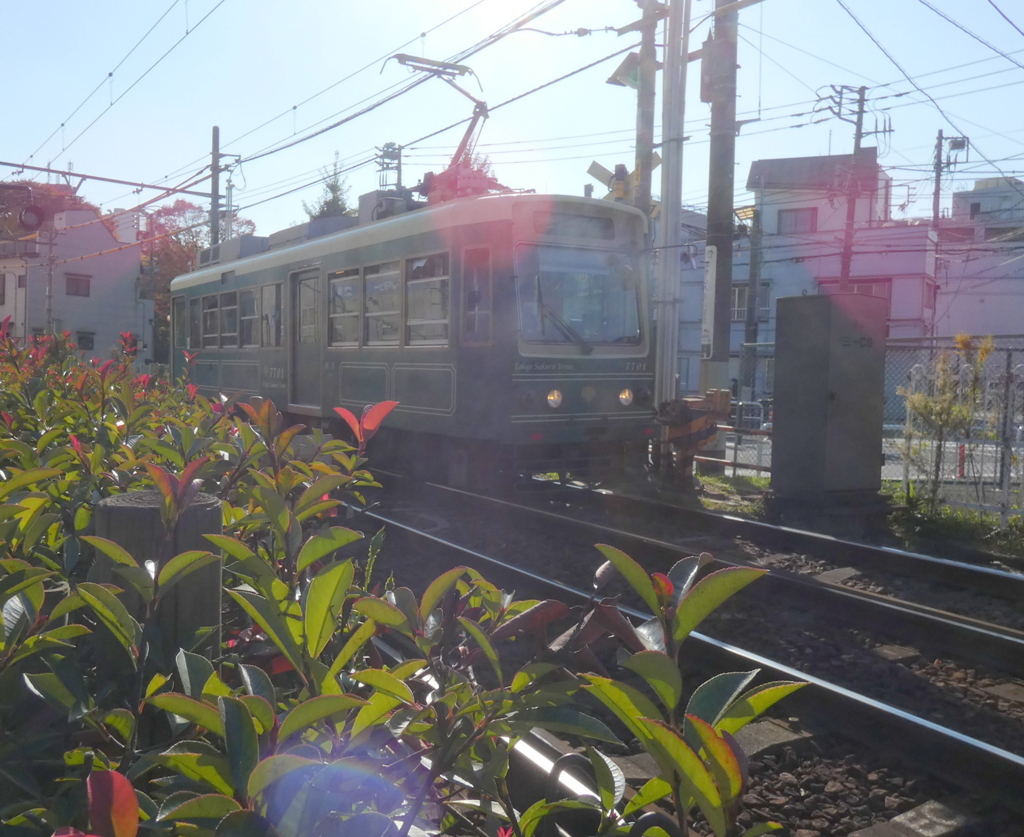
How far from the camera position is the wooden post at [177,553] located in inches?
71.4

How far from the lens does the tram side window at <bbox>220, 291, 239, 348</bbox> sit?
14.1 meters

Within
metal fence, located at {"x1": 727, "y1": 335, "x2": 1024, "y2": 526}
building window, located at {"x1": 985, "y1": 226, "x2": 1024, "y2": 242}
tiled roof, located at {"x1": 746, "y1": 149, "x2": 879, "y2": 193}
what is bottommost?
metal fence, located at {"x1": 727, "y1": 335, "x2": 1024, "y2": 526}

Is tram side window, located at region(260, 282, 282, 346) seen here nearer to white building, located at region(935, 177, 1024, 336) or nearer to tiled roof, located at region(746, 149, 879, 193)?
tiled roof, located at region(746, 149, 879, 193)

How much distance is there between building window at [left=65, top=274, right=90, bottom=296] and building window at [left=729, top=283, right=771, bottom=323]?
3118 centimetres

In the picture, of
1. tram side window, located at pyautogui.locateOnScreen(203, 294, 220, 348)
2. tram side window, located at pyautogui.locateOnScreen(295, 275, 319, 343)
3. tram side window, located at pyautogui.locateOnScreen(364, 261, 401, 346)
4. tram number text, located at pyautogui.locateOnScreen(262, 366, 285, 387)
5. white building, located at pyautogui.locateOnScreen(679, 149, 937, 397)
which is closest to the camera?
tram side window, located at pyautogui.locateOnScreen(364, 261, 401, 346)

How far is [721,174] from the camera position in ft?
40.3

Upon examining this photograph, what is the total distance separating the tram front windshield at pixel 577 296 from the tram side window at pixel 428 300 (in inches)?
36.8

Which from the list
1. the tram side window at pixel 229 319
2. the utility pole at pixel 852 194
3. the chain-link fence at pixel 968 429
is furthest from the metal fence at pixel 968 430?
the utility pole at pixel 852 194

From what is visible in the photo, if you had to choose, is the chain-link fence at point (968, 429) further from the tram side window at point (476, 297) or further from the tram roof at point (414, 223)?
the tram side window at point (476, 297)

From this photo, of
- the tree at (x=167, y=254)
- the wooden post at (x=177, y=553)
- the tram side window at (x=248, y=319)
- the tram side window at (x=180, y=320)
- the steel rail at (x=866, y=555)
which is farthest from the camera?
the tree at (x=167, y=254)

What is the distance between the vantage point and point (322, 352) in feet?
38.1

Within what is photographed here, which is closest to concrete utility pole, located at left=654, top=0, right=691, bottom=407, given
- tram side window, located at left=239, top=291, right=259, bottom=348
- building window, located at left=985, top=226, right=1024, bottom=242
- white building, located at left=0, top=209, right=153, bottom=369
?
tram side window, located at left=239, top=291, right=259, bottom=348

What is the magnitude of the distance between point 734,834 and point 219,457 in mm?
2146

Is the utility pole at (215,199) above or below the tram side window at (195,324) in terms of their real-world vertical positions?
above
